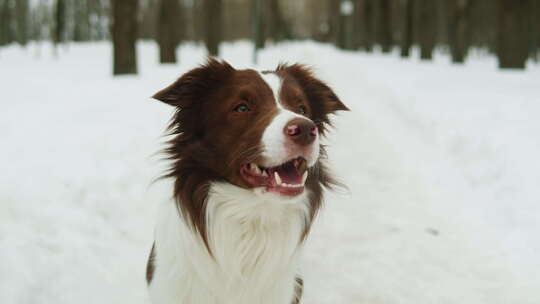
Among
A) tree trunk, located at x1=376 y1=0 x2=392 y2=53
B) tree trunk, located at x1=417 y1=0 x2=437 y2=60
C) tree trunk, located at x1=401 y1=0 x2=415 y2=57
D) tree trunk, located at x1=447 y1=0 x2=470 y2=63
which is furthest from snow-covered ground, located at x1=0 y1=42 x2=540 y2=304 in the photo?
tree trunk, located at x1=376 y1=0 x2=392 y2=53

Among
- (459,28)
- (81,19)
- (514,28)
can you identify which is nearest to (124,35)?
(514,28)

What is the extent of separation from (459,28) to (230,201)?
22.7 meters

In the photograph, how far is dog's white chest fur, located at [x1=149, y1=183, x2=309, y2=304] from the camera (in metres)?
2.72

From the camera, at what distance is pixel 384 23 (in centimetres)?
3469

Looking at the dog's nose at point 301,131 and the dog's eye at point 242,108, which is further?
the dog's eye at point 242,108

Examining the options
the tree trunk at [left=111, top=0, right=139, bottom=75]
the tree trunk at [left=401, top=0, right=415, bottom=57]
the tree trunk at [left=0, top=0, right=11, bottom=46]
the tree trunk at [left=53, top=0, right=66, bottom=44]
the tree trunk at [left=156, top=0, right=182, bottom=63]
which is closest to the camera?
the tree trunk at [left=111, top=0, right=139, bottom=75]

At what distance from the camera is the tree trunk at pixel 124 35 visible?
1145cm

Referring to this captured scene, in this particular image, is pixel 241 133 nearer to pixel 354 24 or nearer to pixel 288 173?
pixel 288 173

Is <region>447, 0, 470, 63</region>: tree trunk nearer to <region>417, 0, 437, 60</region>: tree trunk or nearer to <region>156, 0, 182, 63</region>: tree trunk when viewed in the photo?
<region>417, 0, 437, 60</region>: tree trunk

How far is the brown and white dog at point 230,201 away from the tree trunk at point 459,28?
21694 mm

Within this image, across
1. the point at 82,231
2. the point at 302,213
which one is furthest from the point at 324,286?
the point at 82,231

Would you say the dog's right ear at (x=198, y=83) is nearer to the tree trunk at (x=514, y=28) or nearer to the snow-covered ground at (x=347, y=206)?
the snow-covered ground at (x=347, y=206)

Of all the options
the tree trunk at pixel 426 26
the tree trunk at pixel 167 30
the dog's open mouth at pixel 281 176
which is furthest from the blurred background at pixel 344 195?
the tree trunk at pixel 426 26

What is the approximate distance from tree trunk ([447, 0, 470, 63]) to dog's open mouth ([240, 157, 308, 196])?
21833 millimetres
